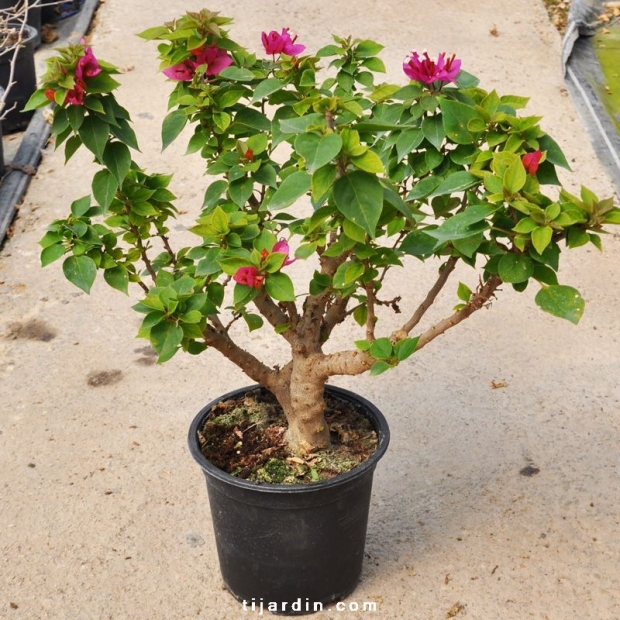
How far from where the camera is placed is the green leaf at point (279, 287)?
183 centimetres

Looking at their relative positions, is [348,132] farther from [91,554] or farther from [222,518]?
[91,554]

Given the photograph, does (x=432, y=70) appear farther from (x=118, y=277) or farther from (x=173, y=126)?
(x=118, y=277)

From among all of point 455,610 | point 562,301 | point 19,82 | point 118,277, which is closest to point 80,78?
point 118,277

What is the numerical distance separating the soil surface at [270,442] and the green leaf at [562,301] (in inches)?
32.0

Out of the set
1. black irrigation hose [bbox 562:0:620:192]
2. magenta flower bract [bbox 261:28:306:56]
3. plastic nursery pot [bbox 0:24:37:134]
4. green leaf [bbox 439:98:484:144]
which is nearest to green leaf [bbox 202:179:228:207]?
magenta flower bract [bbox 261:28:306:56]

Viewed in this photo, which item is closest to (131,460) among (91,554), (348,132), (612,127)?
(91,554)

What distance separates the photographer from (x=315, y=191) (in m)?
1.57

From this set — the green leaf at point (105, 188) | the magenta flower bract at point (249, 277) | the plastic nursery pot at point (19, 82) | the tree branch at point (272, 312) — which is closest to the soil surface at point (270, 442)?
the tree branch at point (272, 312)

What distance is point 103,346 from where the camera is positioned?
143 inches

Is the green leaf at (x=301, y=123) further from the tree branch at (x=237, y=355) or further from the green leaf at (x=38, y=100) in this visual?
the tree branch at (x=237, y=355)

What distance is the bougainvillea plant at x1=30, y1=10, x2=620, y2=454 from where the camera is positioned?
165cm

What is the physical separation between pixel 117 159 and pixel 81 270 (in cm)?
26

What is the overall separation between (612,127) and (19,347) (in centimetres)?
362

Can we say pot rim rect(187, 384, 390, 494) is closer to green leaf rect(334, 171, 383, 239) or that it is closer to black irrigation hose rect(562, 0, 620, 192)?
green leaf rect(334, 171, 383, 239)
